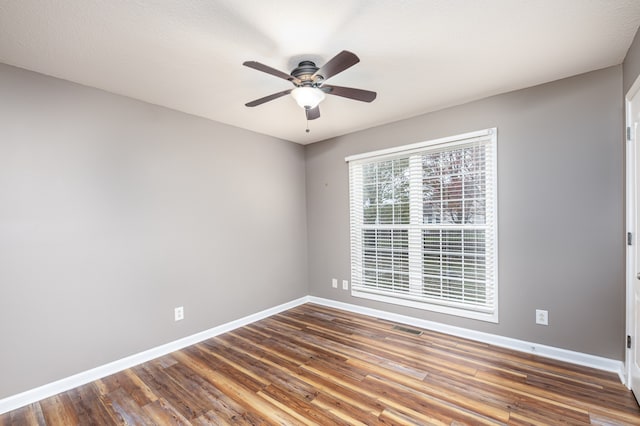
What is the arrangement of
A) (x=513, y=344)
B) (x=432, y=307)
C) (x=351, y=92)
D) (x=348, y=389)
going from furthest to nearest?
1. (x=432, y=307)
2. (x=513, y=344)
3. (x=348, y=389)
4. (x=351, y=92)

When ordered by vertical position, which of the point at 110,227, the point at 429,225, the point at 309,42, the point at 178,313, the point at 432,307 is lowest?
the point at 432,307

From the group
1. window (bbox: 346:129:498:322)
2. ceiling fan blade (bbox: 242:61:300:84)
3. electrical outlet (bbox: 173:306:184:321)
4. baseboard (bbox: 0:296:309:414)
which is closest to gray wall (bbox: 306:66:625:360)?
window (bbox: 346:129:498:322)

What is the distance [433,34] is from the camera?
187 cm

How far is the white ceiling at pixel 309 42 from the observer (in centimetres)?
162

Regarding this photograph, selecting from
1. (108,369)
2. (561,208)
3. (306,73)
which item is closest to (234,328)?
(108,369)

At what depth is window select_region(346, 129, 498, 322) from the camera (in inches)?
117

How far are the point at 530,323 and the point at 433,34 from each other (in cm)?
260

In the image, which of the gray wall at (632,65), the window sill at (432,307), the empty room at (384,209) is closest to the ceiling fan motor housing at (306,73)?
the empty room at (384,209)

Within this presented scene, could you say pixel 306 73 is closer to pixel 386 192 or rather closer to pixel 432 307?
pixel 386 192

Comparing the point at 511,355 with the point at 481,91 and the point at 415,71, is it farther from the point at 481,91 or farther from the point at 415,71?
the point at 415,71

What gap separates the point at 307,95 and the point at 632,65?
2237 millimetres

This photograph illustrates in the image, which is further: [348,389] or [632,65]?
[348,389]

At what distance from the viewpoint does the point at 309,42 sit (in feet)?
6.36

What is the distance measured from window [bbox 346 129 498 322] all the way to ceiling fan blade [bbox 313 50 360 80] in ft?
6.01
